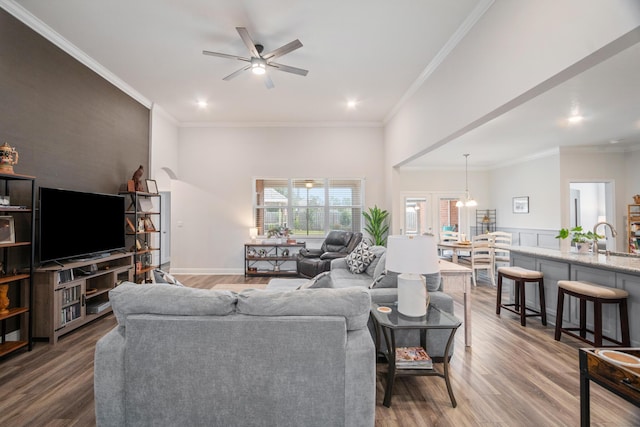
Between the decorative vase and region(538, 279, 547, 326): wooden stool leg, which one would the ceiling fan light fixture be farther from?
region(538, 279, 547, 326): wooden stool leg

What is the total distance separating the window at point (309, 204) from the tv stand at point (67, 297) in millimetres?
3213

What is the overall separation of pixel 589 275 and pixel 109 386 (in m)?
4.33

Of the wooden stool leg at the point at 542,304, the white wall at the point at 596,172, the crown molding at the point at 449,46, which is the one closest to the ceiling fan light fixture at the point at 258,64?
the crown molding at the point at 449,46

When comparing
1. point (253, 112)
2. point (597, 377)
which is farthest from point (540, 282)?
point (253, 112)

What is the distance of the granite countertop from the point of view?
2.80 m

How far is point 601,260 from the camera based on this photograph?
3.16 meters

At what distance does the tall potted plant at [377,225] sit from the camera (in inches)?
246

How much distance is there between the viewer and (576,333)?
3.29 metres

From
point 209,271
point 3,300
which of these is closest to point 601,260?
point 3,300

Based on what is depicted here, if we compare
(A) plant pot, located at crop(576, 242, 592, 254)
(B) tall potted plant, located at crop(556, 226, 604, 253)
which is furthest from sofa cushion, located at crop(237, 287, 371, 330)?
(A) plant pot, located at crop(576, 242, 592, 254)

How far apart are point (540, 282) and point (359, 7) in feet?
12.0

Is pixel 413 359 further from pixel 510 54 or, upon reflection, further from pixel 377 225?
pixel 377 225

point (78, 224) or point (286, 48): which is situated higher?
point (286, 48)

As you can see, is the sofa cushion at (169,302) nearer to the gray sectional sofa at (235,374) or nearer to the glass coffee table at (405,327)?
the gray sectional sofa at (235,374)
